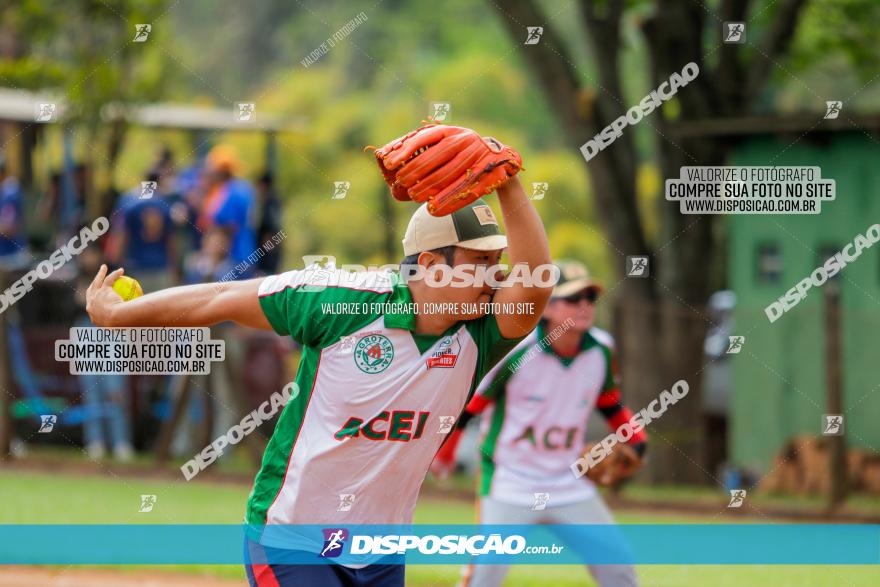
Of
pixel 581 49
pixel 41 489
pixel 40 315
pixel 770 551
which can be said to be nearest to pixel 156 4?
pixel 40 315

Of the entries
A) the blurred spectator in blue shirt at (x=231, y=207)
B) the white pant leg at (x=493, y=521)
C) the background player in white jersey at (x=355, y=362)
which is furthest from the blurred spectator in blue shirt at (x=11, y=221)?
the background player in white jersey at (x=355, y=362)

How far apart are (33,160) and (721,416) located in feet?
26.9

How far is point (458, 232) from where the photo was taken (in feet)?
14.4

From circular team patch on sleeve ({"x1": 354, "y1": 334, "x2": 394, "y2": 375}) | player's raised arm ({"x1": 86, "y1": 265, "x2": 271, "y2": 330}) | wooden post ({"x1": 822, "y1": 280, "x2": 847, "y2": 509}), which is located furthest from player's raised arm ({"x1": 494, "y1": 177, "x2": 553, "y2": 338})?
wooden post ({"x1": 822, "y1": 280, "x2": 847, "y2": 509})

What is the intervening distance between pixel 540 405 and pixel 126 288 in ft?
9.79

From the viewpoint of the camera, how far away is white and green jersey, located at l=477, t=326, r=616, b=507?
22.4 feet

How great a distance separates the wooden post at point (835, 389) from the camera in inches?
474

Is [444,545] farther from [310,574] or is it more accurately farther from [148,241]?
[148,241]

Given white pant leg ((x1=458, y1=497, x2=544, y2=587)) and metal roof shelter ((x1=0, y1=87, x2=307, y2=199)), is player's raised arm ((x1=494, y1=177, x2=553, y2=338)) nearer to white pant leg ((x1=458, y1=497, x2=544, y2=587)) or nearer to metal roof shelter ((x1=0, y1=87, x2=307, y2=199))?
white pant leg ((x1=458, y1=497, x2=544, y2=587))

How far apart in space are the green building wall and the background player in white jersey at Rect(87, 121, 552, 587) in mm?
9573

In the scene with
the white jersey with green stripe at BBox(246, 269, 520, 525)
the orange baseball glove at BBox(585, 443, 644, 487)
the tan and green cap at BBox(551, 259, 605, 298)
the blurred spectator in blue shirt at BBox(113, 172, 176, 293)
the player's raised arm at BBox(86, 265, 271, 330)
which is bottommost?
the orange baseball glove at BBox(585, 443, 644, 487)

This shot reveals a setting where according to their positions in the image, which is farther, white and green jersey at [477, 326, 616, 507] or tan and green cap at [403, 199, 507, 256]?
white and green jersey at [477, 326, 616, 507]

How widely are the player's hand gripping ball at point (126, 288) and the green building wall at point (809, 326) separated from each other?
10.0m

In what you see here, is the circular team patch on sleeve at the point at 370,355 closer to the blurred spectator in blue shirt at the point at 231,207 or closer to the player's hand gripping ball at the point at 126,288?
the player's hand gripping ball at the point at 126,288
